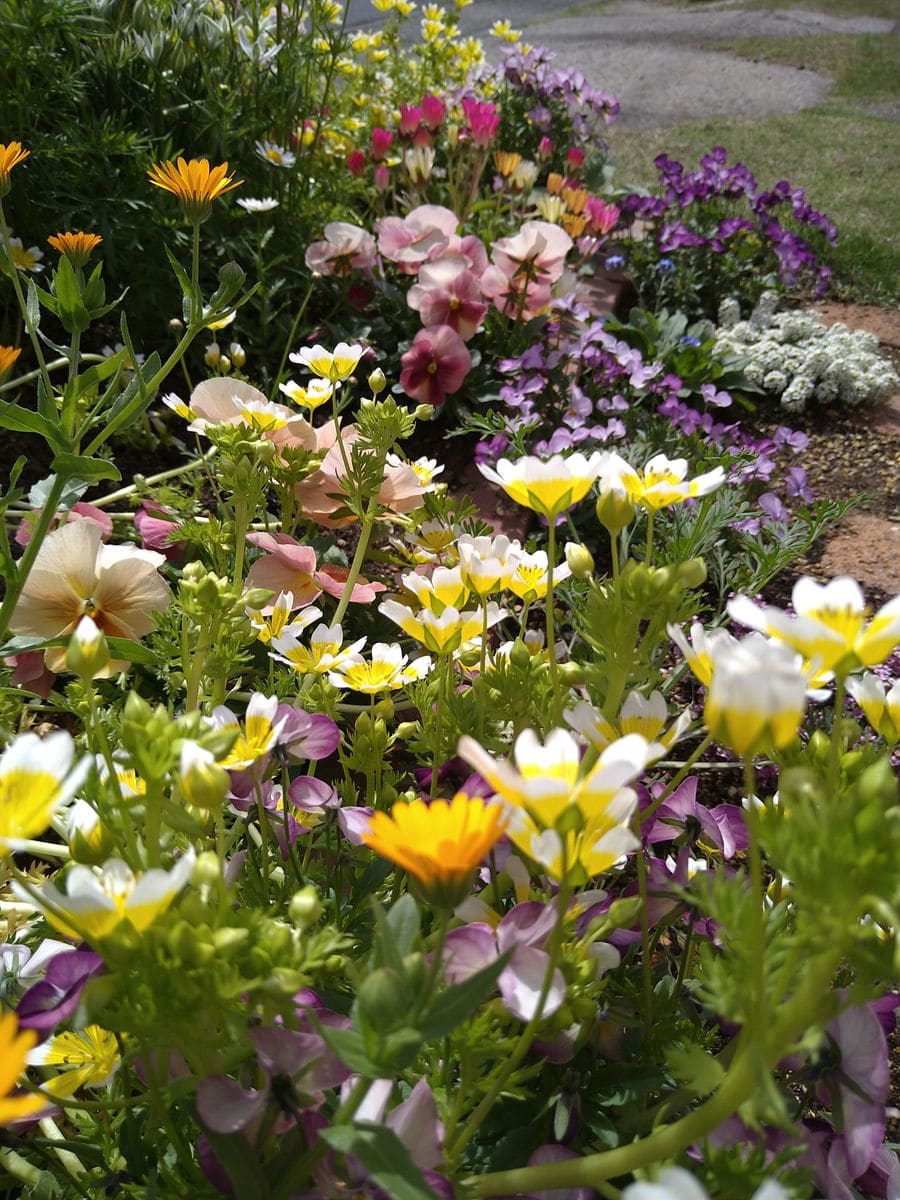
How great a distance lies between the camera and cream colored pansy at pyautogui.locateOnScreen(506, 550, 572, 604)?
788 millimetres

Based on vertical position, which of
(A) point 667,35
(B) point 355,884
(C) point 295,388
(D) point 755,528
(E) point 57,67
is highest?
(A) point 667,35

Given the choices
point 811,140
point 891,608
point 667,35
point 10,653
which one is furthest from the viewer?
point 667,35

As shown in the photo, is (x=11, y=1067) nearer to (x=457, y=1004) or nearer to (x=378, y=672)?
(x=457, y=1004)

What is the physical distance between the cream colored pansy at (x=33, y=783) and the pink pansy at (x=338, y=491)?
75cm

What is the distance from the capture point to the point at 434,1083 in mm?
569

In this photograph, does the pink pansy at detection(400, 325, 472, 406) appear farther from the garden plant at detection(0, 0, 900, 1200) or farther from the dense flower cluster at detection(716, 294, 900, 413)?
the dense flower cluster at detection(716, 294, 900, 413)

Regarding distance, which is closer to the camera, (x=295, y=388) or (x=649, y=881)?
(x=649, y=881)

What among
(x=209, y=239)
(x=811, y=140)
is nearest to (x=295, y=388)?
(x=209, y=239)

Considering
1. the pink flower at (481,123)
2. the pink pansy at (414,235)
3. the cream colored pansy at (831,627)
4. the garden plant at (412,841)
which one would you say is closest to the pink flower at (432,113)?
the pink flower at (481,123)

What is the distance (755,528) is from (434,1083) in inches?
53.3

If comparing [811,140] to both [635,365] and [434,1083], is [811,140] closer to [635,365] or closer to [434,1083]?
[635,365]

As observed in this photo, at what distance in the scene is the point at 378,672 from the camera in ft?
2.78

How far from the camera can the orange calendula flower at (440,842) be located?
0.40m

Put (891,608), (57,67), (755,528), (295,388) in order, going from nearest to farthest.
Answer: (891,608)
(295,388)
(755,528)
(57,67)
